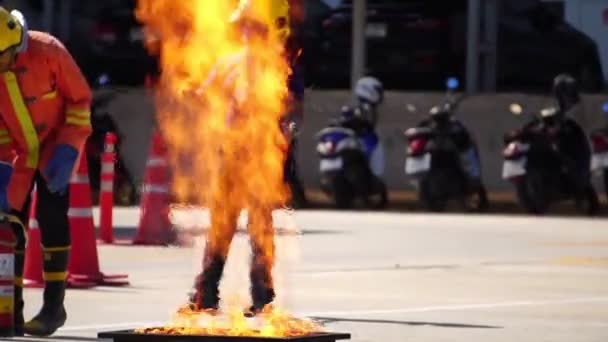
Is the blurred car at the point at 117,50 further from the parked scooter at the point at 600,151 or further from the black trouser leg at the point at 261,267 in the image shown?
the black trouser leg at the point at 261,267

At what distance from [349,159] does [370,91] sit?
1757mm

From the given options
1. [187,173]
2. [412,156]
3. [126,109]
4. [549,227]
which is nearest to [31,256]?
[187,173]

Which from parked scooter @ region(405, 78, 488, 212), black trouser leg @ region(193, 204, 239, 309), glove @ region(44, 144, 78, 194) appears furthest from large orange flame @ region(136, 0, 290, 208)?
parked scooter @ region(405, 78, 488, 212)

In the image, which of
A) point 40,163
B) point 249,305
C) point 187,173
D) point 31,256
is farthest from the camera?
point 187,173

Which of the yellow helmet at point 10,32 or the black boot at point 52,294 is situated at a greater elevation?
the yellow helmet at point 10,32

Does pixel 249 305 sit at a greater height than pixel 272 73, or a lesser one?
lesser

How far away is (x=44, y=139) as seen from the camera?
12195 millimetres

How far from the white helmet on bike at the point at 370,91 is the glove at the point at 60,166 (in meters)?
16.6

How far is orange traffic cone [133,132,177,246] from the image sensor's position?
20.8m

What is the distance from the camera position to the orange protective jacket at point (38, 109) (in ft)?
39.2

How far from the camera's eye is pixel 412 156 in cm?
2695

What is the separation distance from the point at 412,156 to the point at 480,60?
6.14 m

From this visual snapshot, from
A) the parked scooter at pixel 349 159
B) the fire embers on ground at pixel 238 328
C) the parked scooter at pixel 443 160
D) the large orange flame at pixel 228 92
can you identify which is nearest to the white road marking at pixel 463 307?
the large orange flame at pixel 228 92

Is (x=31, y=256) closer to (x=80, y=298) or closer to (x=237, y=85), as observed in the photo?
(x=80, y=298)
